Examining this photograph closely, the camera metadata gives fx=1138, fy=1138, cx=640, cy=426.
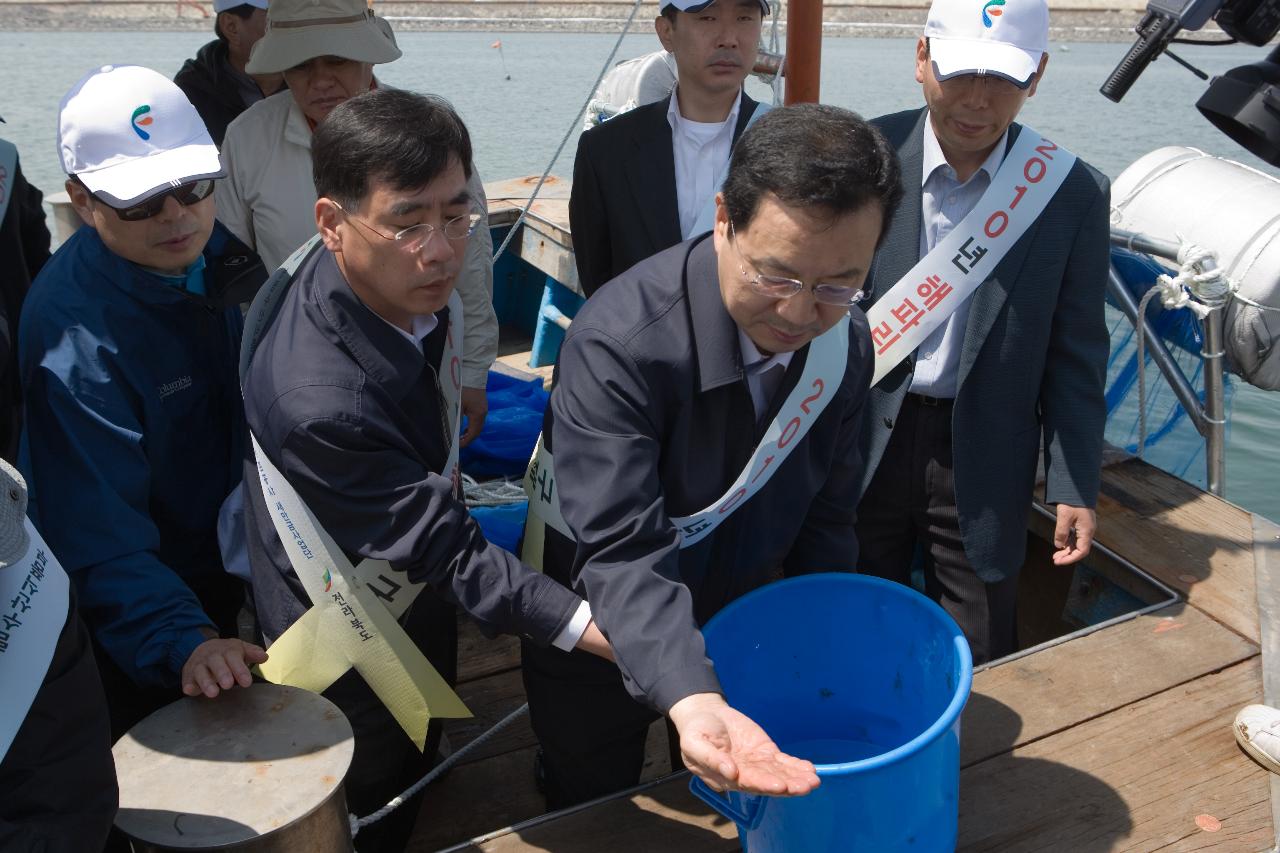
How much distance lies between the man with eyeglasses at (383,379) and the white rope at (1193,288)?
85.2 inches

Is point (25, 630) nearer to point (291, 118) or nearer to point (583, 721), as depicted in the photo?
point (583, 721)

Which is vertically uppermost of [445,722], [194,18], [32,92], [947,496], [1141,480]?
[947,496]

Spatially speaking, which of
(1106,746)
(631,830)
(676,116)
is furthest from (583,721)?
(676,116)

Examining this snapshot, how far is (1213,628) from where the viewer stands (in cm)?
248

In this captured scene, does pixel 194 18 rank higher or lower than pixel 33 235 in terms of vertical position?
lower

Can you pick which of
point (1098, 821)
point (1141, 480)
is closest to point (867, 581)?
point (1098, 821)

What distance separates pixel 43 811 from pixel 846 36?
29478 millimetres

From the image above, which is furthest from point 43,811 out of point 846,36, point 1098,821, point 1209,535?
point 846,36

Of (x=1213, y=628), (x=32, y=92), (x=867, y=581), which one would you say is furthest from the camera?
(x=32, y=92)

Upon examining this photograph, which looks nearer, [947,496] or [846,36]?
[947,496]

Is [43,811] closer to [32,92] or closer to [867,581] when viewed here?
[867,581]

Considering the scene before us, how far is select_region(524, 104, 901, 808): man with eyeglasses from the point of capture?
1479 millimetres

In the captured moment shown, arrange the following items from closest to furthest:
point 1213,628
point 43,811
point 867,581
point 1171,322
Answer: point 43,811 → point 867,581 → point 1213,628 → point 1171,322

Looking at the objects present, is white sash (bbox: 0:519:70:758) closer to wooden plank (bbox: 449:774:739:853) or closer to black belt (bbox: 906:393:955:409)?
wooden plank (bbox: 449:774:739:853)
